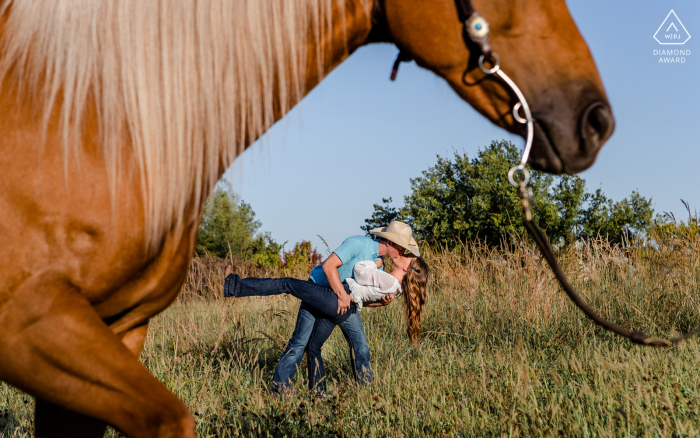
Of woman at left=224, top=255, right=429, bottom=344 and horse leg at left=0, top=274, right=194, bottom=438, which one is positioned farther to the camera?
woman at left=224, top=255, right=429, bottom=344

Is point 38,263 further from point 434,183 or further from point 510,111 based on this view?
point 434,183

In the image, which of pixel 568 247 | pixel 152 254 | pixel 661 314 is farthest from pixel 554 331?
pixel 152 254

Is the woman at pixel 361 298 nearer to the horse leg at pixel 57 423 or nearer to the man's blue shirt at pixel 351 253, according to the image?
the man's blue shirt at pixel 351 253

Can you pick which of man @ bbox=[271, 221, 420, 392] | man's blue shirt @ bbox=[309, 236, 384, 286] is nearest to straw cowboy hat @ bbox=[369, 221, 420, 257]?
man @ bbox=[271, 221, 420, 392]

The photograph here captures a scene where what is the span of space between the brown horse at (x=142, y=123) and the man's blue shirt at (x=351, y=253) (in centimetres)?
357

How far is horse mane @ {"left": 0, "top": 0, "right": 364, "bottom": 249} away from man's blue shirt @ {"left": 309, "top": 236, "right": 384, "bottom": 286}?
3.74 m

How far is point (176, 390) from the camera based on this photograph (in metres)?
3.97

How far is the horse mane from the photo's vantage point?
3.97 ft

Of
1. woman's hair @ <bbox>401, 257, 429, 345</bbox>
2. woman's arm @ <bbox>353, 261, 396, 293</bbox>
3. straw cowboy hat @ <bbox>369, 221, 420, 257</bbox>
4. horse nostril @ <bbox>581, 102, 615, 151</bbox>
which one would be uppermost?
horse nostril @ <bbox>581, 102, 615, 151</bbox>

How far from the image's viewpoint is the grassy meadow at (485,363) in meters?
2.78

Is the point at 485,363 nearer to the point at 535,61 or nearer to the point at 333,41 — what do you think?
the point at 535,61

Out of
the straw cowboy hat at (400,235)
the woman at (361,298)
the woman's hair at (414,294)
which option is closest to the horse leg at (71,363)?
the woman at (361,298)

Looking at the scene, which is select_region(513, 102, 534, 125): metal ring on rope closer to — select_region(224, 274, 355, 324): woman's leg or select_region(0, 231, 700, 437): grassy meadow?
select_region(0, 231, 700, 437): grassy meadow

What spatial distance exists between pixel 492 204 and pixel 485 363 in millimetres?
28829
